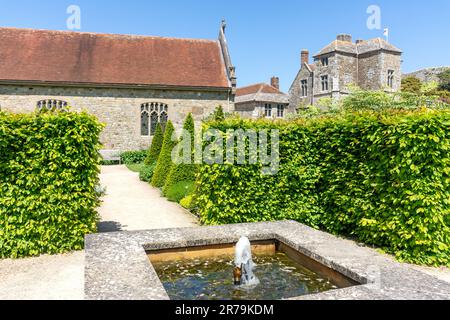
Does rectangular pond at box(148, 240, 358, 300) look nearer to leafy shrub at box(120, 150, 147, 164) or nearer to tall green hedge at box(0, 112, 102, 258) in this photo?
tall green hedge at box(0, 112, 102, 258)

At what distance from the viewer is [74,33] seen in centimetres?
2605

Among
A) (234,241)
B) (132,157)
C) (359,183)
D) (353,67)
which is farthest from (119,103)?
(353,67)

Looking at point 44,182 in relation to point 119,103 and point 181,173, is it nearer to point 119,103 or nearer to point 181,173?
point 181,173

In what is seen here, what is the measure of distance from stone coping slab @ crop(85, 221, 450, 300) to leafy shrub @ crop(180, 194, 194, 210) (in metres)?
4.28

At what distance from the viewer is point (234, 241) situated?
5.89m

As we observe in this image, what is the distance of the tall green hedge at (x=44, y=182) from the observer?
6.60m

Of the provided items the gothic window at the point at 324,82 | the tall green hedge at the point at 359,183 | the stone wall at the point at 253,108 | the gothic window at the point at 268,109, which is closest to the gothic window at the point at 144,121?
the stone wall at the point at 253,108

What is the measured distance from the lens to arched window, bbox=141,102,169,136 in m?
25.0

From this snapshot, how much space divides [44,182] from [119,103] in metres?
18.4

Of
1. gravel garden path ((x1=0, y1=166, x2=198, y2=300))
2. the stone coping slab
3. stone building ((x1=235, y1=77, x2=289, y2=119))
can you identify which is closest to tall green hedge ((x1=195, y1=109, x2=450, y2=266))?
the stone coping slab

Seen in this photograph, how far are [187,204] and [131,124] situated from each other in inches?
590

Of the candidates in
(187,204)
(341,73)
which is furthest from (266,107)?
(187,204)

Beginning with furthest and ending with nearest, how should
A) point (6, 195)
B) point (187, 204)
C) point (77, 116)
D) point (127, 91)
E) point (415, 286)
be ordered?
point (127, 91)
point (187, 204)
point (77, 116)
point (6, 195)
point (415, 286)
